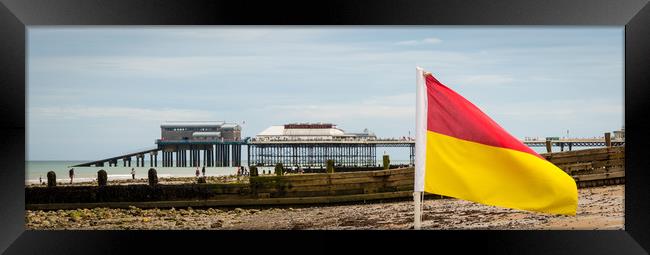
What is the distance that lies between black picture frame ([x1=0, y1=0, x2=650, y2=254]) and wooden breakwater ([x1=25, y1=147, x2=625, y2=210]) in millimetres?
5359

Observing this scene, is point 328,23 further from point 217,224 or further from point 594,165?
point 594,165

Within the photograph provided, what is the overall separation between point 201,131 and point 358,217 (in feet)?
70.2

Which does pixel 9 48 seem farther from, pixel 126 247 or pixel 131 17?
pixel 126 247

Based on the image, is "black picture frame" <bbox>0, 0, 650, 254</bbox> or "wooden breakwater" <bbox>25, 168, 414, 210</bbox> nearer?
"black picture frame" <bbox>0, 0, 650, 254</bbox>

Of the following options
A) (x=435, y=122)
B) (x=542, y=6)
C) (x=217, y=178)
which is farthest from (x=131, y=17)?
(x=217, y=178)

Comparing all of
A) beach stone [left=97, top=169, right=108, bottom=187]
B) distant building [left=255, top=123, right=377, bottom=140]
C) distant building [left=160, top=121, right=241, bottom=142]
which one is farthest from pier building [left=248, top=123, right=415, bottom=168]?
beach stone [left=97, top=169, right=108, bottom=187]

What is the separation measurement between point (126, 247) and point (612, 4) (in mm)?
3481

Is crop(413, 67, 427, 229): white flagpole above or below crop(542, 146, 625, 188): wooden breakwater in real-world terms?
above

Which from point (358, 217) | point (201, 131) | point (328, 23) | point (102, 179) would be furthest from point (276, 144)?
point (328, 23)

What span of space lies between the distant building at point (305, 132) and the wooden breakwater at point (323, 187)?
16373 millimetres

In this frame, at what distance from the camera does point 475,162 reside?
3875 millimetres

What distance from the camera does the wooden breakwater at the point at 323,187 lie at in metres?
9.85

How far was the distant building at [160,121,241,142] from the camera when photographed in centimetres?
2941

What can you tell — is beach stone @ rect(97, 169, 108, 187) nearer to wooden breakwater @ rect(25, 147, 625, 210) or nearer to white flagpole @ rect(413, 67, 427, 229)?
wooden breakwater @ rect(25, 147, 625, 210)
